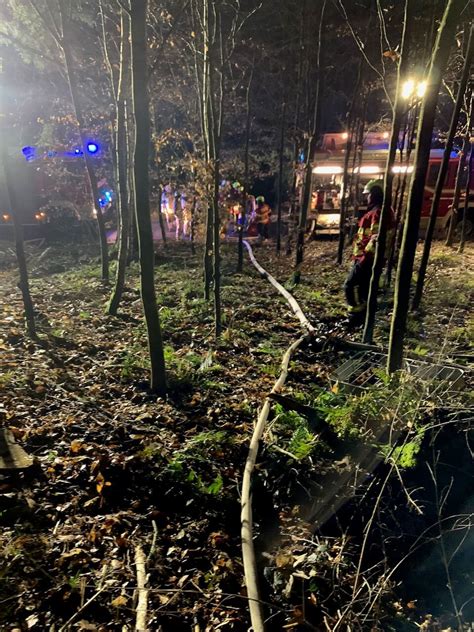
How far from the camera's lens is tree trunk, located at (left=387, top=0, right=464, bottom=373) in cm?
388

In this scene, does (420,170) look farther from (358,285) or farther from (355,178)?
(355,178)

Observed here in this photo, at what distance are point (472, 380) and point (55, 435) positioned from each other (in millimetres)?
5064

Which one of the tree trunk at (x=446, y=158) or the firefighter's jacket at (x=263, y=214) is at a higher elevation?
the tree trunk at (x=446, y=158)

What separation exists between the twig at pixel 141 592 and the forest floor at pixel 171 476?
0.05 meters

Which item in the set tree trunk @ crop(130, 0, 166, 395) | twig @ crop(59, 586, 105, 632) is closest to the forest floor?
twig @ crop(59, 586, 105, 632)

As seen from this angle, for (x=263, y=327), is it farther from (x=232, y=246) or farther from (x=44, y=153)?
(x=44, y=153)

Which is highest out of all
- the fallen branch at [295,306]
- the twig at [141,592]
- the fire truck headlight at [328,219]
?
the fire truck headlight at [328,219]

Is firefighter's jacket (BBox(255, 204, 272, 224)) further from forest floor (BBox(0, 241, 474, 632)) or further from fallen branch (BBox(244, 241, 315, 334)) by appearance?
forest floor (BBox(0, 241, 474, 632))

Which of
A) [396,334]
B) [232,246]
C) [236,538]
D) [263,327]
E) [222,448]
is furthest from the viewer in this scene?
[232,246]

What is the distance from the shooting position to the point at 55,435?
4.40 metres

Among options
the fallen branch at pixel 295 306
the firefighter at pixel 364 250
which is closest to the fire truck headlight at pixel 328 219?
the fallen branch at pixel 295 306

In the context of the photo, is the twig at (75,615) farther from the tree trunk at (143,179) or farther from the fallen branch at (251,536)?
the tree trunk at (143,179)

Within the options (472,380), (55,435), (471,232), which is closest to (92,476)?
(55,435)

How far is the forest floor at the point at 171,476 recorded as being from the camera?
276cm
